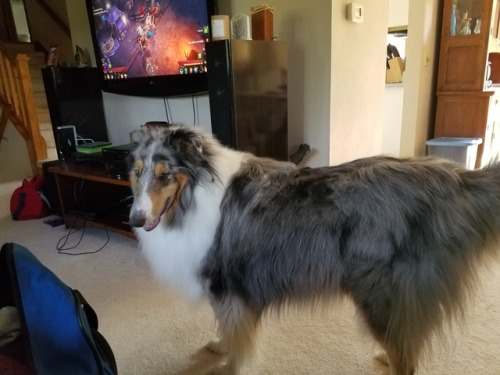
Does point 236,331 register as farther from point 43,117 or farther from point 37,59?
point 37,59

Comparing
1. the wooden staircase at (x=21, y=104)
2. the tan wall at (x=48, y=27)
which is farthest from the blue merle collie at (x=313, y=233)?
the tan wall at (x=48, y=27)

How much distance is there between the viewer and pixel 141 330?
1753 millimetres

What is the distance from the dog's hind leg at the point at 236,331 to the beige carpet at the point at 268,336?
0.29ft

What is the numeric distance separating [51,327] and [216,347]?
2.38ft

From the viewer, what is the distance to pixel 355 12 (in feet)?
8.46

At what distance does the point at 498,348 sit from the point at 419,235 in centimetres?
84

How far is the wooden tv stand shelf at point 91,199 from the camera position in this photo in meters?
2.71

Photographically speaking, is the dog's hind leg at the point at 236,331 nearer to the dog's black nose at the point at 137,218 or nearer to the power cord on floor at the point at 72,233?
the dog's black nose at the point at 137,218

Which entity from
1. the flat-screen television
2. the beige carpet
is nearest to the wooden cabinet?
the beige carpet

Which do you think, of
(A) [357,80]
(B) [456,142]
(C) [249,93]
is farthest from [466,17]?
(C) [249,93]

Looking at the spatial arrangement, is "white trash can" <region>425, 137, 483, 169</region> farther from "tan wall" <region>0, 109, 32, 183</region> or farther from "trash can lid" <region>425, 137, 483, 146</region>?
"tan wall" <region>0, 109, 32, 183</region>

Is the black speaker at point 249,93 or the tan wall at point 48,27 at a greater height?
the tan wall at point 48,27

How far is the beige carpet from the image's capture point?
1487mm

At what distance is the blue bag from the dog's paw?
1.69ft
